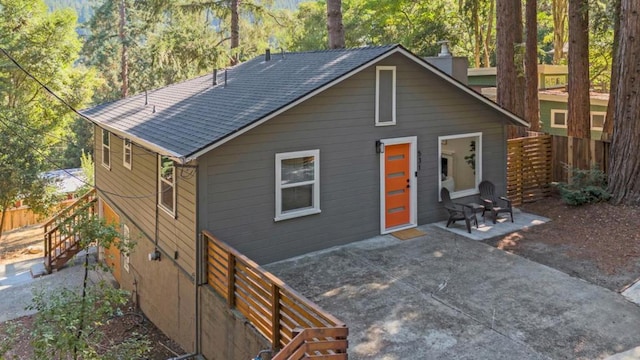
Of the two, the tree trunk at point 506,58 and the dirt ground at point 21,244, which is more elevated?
the tree trunk at point 506,58

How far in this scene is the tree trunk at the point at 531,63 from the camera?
15.6 m

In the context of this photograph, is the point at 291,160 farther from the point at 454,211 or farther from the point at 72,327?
the point at 72,327

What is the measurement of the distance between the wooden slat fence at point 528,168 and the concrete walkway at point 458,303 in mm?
3532

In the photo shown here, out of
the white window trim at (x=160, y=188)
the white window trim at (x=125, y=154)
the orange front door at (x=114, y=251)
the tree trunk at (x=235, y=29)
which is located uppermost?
the tree trunk at (x=235, y=29)

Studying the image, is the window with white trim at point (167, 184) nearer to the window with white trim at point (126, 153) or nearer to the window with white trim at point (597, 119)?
the window with white trim at point (126, 153)

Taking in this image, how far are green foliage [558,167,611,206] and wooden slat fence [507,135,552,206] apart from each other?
0.62 meters

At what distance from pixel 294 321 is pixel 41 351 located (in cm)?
242

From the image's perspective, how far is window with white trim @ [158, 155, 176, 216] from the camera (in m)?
8.45

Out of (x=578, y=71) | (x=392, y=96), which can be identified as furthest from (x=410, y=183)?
(x=578, y=71)

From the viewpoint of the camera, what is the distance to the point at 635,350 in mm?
5555

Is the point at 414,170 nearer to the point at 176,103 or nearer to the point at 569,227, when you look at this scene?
the point at 569,227

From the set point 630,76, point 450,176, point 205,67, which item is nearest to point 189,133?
point 450,176

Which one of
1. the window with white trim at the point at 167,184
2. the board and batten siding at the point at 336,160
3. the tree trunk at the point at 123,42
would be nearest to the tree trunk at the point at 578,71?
the board and batten siding at the point at 336,160

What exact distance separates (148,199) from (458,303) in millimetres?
6137
